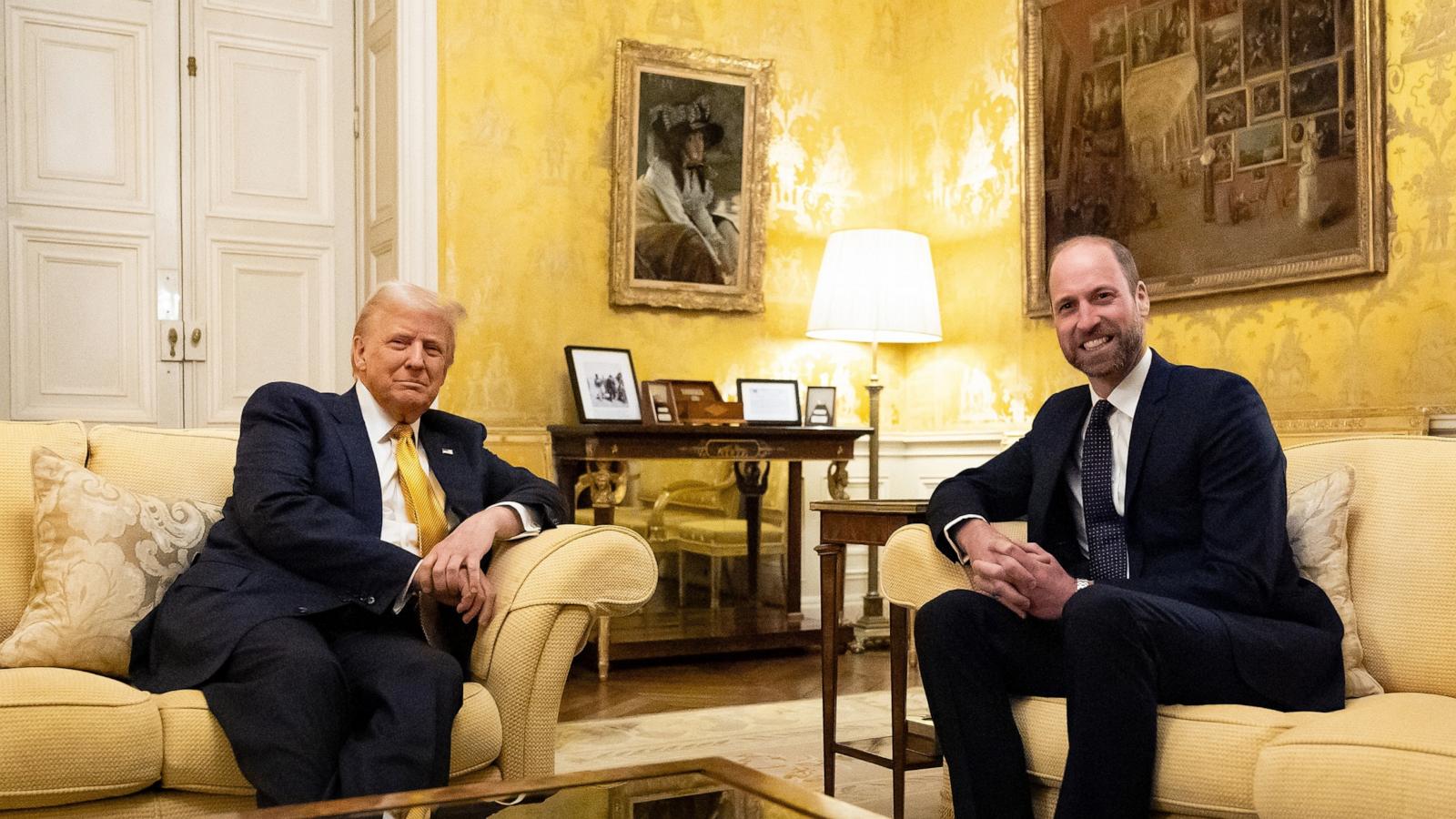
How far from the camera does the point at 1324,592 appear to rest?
2.39 m

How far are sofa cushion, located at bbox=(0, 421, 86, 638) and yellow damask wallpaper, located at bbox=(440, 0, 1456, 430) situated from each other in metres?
2.40

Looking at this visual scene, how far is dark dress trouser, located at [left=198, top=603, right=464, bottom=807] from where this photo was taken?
83.2 inches

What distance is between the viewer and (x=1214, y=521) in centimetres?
233

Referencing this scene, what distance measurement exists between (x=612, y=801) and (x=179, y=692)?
3.28 feet

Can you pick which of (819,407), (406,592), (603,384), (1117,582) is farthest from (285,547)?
(819,407)

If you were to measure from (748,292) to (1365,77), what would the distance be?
8.61ft

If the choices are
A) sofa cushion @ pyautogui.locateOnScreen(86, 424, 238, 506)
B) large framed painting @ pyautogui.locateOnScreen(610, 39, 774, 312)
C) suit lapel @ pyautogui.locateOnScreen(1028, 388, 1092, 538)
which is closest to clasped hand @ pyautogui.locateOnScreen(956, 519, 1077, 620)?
suit lapel @ pyautogui.locateOnScreen(1028, 388, 1092, 538)

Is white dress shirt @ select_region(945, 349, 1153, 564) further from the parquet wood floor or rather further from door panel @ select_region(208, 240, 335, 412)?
door panel @ select_region(208, 240, 335, 412)

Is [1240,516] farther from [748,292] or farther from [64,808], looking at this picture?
[748,292]

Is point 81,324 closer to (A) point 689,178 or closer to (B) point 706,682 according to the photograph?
(A) point 689,178

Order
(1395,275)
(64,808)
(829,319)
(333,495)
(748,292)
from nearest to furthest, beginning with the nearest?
(64,808) < (333,495) < (1395,275) < (829,319) < (748,292)

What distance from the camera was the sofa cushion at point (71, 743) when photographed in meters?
2.04

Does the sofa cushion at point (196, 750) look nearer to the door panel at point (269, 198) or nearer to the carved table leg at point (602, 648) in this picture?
the carved table leg at point (602, 648)

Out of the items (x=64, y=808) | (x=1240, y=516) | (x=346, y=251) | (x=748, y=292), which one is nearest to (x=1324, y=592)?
(x=1240, y=516)
